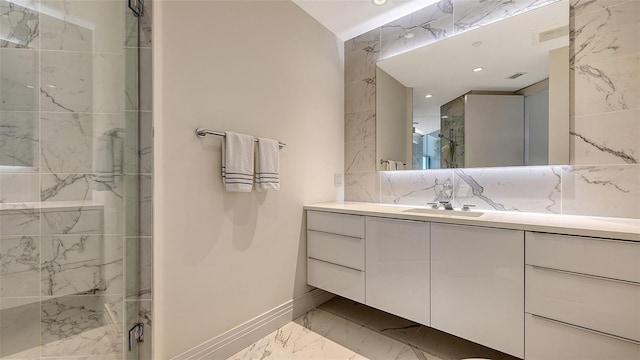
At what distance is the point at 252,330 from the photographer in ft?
5.57

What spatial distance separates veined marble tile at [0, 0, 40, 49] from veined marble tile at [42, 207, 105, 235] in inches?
35.4

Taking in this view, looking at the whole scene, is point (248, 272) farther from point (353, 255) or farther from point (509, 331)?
point (509, 331)

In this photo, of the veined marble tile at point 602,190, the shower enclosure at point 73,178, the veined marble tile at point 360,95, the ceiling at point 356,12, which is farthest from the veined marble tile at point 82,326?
the veined marble tile at point 602,190

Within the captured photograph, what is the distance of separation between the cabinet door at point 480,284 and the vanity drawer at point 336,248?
49 cm

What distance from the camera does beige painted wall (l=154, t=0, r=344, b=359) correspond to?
4.37ft

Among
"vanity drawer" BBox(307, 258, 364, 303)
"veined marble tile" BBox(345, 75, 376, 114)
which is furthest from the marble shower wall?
"vanity drawer" BBox(307, 258, 364, 303)

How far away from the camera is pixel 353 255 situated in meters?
1.80

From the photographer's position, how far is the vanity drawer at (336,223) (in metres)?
1.78

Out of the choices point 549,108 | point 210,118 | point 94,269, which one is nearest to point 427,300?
point 549,108

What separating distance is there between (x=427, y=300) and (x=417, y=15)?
2106 millimetres

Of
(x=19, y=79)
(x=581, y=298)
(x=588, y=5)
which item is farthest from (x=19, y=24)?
(x=588, y=5)

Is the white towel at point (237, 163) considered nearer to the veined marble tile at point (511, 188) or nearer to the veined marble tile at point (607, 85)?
the veined marble tile at point (511, 188)

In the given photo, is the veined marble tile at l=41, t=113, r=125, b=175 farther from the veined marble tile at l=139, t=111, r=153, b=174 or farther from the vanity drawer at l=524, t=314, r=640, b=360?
the vanity drawer at l=524, t=314, r=640, b=360

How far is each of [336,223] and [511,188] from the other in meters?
1.19
